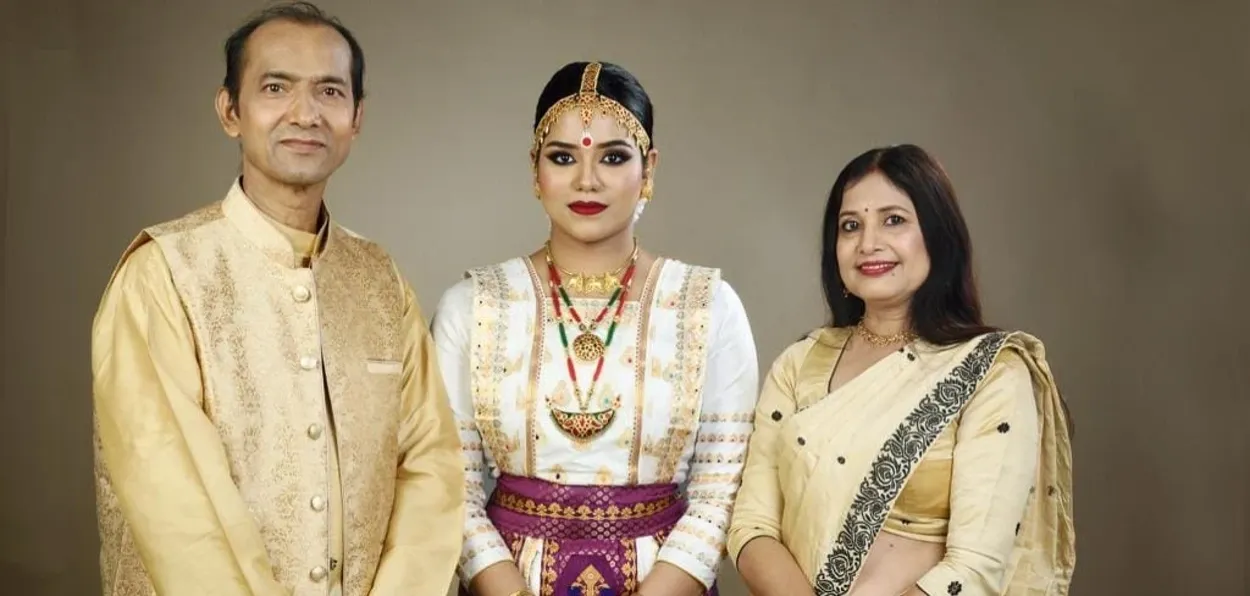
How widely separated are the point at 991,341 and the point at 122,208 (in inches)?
110

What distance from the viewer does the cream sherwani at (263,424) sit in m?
2.18

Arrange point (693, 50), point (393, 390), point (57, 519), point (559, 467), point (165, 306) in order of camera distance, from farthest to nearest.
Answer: point (693, 50) < point (57, 519) < point (559, 467) < point (393, 390) < point (165, 306)

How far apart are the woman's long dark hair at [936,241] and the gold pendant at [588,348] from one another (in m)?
0.58

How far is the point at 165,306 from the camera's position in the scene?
7.49 feet

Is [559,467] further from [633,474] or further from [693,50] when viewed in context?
[693,50]

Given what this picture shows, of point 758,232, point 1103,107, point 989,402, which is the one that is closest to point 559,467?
point 989,402

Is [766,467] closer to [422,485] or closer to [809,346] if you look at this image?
[809,346]

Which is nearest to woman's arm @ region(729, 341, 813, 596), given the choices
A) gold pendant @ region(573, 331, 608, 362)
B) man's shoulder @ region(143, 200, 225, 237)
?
gold pendant @ region(573, 331, 608, 362)

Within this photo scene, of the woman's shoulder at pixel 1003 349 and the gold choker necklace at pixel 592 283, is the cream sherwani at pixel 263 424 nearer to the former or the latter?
the gold choker necklace at pixel 592 283

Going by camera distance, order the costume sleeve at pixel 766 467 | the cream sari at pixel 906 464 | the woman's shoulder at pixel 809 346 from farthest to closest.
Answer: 1. the woman's shoulder at pixel 809 346
2. the costume sleeve at pixel 766 467
3. the cream sari at pixel 906 464

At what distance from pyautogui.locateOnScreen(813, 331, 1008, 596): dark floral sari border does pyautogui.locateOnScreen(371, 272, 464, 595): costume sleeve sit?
0.73m

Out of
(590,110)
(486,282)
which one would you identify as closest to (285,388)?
(486,282)

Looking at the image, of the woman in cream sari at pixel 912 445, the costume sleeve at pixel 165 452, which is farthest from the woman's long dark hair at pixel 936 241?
the costume sleeve at pixel 165 452

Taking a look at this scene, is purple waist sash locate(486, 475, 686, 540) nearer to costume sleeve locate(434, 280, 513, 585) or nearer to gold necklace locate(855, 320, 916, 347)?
costume sleeve locate(434, 280, 513, 585)
